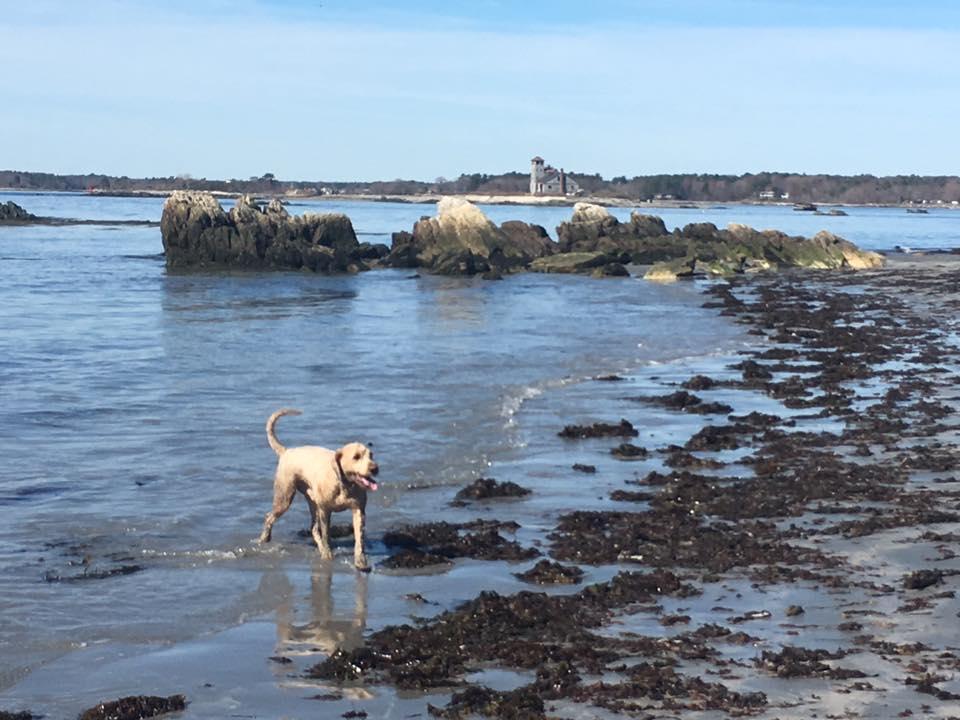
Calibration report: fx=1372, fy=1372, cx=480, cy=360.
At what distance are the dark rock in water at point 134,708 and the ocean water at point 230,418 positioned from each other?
32 cm

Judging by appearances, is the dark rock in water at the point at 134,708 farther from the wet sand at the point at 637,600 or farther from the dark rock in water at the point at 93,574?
A: the dark rock in water at the point at 93,574

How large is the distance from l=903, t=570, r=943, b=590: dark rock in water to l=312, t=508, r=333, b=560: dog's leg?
4290 millimetres

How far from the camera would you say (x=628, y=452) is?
48.8ft

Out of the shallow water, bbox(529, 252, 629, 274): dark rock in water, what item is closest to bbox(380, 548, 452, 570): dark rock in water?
the shallow water

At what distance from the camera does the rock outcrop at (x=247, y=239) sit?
172 ft

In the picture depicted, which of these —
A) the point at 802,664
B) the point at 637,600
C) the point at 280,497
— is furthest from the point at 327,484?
the point at 802,664

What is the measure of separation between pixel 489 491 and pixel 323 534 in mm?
2562

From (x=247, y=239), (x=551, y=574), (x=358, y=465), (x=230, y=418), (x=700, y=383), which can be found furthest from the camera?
(x=247, y=239)

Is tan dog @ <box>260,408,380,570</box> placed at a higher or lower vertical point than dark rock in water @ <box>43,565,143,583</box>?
higher

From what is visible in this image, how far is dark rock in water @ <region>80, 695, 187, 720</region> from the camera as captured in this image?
7.21m

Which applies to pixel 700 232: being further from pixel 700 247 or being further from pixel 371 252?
pixel 371 252

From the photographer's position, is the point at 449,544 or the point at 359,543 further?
the point at 449,544

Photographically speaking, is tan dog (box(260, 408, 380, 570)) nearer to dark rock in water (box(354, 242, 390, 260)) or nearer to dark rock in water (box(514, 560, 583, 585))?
dark rock in water (box(514, 560, 583, 585))

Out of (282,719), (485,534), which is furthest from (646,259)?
(282,719)
